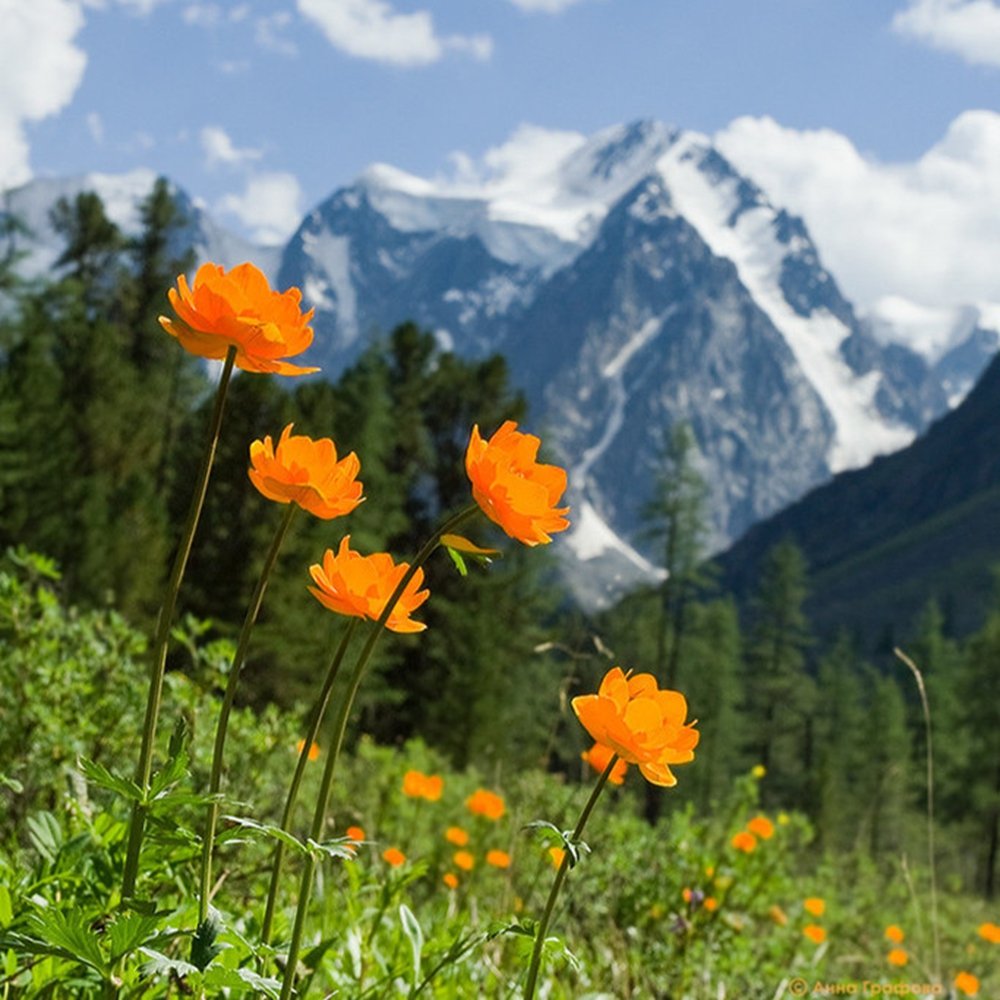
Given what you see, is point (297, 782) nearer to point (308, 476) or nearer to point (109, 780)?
point (109, 780)

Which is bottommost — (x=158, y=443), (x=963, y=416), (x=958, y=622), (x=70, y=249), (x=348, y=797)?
(x=348, y=797)

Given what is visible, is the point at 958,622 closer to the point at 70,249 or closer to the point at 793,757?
the point at 793,757

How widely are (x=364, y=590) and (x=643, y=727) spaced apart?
35 cm

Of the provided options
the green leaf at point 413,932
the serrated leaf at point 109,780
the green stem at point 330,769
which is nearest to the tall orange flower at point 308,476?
the green stem at point 330,769

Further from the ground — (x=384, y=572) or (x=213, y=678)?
(x=384, y=572)

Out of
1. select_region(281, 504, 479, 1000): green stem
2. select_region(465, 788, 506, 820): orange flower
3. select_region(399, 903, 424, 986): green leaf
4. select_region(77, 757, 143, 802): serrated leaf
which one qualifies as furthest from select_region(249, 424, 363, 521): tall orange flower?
select_region(465, 788, 506, 820): orange flower

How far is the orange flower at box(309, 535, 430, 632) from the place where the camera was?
4.18 ft

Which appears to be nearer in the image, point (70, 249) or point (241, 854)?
point (241, 854)

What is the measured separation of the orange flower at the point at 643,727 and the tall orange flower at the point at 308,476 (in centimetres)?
34

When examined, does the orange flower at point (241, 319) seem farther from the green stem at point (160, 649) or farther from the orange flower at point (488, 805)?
the orange flower at point (488, 805)

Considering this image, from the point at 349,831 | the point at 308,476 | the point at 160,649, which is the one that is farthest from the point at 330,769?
the point at 349,831

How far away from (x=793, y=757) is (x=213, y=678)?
46431mm

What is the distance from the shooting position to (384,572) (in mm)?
1328

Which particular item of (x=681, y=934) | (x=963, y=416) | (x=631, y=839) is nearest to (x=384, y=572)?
(x=681, y=934)
